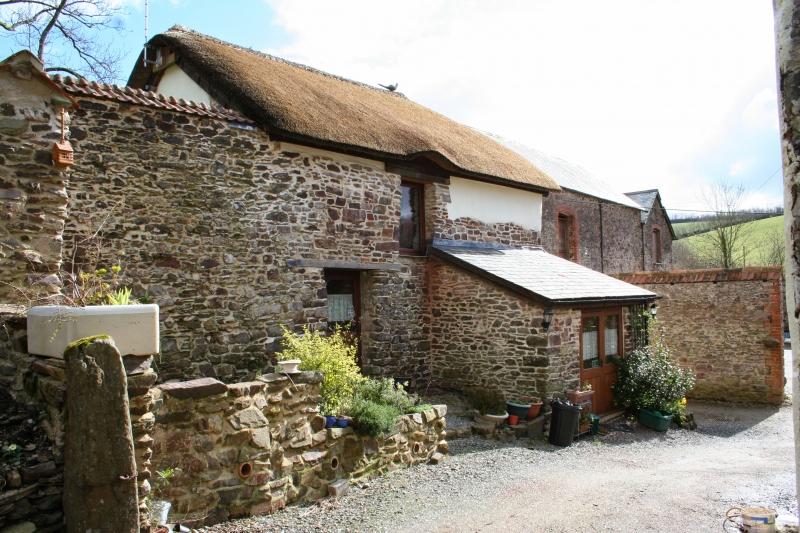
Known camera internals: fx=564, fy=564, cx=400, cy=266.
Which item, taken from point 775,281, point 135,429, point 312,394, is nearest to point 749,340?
point 775,281

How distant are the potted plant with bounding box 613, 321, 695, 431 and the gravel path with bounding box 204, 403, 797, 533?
727mm

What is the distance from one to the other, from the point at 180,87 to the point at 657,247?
20.5 metres

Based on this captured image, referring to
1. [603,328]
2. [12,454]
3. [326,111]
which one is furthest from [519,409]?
[12,454]

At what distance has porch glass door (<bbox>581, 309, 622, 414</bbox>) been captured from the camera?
34.9 ft

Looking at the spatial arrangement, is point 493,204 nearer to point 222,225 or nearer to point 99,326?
point 222,225

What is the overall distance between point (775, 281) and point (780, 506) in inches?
310

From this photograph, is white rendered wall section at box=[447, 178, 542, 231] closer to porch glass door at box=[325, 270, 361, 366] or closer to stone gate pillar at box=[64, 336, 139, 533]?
porch glass door at box=[325, 270, 361, 366]

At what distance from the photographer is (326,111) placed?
31.9ft

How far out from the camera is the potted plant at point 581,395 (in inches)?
381

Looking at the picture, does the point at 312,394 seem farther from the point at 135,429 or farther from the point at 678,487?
the point at 678,487

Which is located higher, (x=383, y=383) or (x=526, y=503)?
(x=383, y=383)

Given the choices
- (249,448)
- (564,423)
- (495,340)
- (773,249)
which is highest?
(773,249)

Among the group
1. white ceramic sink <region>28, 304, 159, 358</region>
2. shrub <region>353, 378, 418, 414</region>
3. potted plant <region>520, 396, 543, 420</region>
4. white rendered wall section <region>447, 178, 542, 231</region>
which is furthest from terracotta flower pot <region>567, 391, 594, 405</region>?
white ceramic sink <region>28, 304, 159, 358</region>

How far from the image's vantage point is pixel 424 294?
35.8 feet
